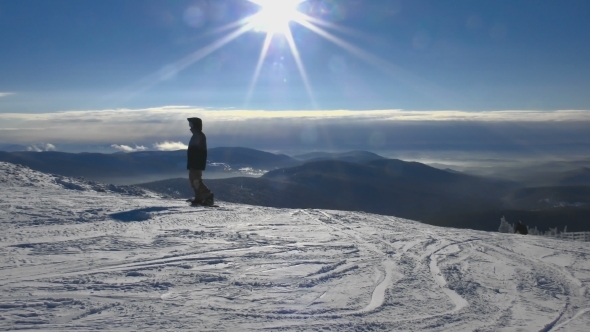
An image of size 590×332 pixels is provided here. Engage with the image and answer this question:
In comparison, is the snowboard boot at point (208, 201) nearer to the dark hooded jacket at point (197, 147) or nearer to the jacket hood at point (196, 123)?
the dark hooded jacket at point (197, 147)

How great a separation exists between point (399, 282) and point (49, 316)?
463 centimetres

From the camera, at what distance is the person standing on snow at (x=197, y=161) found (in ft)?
45.6

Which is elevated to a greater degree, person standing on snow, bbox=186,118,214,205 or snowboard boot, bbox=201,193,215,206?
person standing on snow, bbox=186,118,214,205

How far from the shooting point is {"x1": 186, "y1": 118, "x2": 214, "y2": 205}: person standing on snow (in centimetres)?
1391

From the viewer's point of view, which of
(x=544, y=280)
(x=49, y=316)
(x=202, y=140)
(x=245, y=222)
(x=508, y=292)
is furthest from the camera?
(x=202, y=140)

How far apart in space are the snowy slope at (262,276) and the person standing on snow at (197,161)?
276 cm

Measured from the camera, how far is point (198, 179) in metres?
14.1

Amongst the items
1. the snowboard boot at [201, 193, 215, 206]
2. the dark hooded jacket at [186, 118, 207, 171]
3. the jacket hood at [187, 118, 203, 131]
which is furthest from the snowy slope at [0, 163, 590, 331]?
the jacket hood at [187, 118, 203, 131]

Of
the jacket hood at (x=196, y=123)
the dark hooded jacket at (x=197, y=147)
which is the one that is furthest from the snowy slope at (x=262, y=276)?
the jacket hood at (x=196, y=123)

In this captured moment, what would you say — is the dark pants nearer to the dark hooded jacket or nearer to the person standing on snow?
the person standing on snow

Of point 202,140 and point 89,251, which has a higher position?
point 202,140

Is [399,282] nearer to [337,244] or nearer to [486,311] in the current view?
[486,311]

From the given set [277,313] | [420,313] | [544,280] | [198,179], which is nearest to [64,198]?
[198,179]

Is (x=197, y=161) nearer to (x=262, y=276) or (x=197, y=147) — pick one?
(x=197, y=147)
